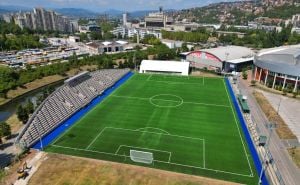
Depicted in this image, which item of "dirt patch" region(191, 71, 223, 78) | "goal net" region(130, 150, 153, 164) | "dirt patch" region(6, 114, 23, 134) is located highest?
"dirt patch" region(191, 71, 223, 78)

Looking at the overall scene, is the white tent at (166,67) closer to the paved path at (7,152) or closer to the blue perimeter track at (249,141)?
the blue perimeter track at (249,141)

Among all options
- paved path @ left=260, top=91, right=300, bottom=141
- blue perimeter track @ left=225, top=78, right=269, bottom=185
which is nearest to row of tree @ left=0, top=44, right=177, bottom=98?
blue perimeter track @ left=225, top=78, right=269, bottom=185

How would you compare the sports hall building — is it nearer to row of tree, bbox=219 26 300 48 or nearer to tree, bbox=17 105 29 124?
tree, bbox=17 105 29 124

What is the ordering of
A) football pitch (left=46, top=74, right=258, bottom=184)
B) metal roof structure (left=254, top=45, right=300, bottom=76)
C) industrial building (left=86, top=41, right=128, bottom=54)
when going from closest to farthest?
football pitch (left=46, top=74, right=258, bottom=184) < metal roof structure (left=254, top=45, right=300, bottom=76) < industrial building (left=86, top=41, right=128, bottom=54)

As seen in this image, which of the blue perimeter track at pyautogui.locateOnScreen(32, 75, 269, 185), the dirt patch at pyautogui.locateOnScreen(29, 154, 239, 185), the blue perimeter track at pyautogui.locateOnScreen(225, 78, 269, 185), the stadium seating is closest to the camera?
the dirt patch at pyautogui.locateOnScreen(29, 154, 239, 185)

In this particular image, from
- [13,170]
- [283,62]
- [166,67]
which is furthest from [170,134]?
[166,67]

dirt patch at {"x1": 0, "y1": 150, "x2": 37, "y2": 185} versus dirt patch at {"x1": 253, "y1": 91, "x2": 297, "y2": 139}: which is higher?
dirt patch at {"x1": 253, "y1": 91, "x2": 297, "y2": 139}

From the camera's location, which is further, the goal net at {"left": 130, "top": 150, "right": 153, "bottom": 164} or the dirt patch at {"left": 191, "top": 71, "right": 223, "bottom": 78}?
the dirt patch at {"left": 191, "top": 71, "right": 223, "bottom": 78}
